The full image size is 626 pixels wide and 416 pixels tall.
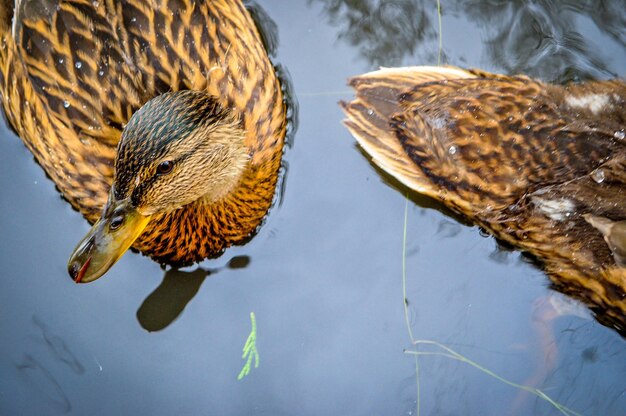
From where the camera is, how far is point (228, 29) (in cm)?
310

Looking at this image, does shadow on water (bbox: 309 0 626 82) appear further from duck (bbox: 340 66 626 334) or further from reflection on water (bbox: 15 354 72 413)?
reflection on water (bbox: 15 354 72 413)

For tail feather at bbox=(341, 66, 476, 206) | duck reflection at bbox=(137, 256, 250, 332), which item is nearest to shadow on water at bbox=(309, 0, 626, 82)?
tail feather at bbox=(341, 66, 476, 206)

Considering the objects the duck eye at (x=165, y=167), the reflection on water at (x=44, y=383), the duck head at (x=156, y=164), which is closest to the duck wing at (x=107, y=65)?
the duck head at (x=156, y=164)

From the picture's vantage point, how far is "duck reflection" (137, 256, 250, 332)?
137 inches

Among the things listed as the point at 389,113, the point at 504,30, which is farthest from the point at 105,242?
the point at 504,30

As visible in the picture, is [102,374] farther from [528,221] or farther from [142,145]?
[528,221]

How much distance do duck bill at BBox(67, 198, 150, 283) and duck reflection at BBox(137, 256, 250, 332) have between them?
2.50 ft

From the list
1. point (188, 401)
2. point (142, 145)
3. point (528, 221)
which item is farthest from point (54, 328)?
point (528, 221)

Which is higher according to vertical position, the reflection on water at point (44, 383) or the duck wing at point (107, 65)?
the duck wing at point (107, 65)

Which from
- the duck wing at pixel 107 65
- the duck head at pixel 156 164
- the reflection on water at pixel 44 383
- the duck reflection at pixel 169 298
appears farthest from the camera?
the duck reflection at pixel 169 298

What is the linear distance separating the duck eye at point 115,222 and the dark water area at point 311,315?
83 cm

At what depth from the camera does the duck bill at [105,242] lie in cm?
271

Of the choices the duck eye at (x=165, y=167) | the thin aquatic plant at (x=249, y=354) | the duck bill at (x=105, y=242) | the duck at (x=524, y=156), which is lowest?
the thin aquatic plant at (x=249, y=354)

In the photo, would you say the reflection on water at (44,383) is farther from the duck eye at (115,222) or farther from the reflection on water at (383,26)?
the reflection on water at (383,26)
